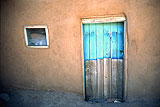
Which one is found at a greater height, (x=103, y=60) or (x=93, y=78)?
(x=103, y=60)

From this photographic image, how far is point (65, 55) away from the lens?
3.71 m

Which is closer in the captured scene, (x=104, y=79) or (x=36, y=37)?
(x=104, y=79)

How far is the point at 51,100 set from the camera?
370 cm

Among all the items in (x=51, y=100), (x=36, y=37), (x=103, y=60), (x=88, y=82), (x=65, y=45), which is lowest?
(x=51, y=100)

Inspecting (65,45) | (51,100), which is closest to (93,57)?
(65,45)

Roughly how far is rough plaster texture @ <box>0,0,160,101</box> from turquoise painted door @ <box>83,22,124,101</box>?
0.72 ft

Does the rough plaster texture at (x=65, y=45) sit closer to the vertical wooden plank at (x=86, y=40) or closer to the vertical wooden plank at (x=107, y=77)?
the vertical wooden plank at (x=86, y=40)

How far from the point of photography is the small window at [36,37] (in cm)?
379

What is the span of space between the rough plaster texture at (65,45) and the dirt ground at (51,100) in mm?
148

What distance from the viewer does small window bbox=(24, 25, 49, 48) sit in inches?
149

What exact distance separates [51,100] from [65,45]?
1.54 meters

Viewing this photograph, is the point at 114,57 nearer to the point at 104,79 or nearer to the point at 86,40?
the point at 104,79

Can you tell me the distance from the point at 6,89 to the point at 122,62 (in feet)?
11.5

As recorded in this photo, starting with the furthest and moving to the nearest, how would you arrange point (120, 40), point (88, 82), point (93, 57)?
point (88, 82) < point (93, 57) < point (120, 40)
